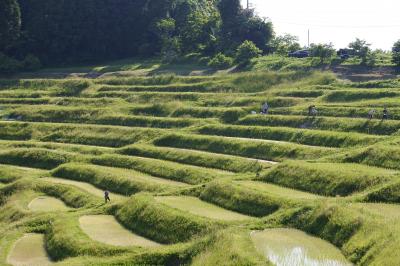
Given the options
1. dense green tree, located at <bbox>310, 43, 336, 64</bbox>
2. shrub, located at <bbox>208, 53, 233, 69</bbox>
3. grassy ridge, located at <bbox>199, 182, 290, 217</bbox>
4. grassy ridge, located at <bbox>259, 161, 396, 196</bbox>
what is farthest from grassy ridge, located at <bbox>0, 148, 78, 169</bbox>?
dense green tree, located at <bbox>310, 43, 336, 64</bbox>

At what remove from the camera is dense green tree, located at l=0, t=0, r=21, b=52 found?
5912 centimetres

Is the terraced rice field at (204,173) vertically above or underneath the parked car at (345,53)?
underneath

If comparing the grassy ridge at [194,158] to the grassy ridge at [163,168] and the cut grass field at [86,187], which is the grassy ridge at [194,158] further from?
the cut grass field at [86,187]

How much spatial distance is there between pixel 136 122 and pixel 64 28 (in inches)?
995

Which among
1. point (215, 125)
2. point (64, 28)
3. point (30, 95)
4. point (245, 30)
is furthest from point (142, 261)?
point (64, 28)

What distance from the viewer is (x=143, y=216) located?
21.4m

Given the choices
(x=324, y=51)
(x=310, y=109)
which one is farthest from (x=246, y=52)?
(x=310, y=109)

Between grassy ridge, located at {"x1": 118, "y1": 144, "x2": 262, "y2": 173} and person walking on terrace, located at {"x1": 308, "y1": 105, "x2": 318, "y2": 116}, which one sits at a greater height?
person walking on terrace, located at {"x1": 308, "y1": 105, "x2": 318, "y2": 116}

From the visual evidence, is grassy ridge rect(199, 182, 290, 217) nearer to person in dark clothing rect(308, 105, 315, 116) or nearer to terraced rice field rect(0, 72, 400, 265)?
terraced rice field rect(0, 72, 400, 265)

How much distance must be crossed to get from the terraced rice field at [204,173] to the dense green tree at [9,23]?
12767 mm

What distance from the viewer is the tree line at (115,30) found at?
57594 millimetres

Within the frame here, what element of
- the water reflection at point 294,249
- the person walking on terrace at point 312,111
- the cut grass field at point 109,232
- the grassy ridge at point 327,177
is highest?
the person walking on terrace at point 312,111

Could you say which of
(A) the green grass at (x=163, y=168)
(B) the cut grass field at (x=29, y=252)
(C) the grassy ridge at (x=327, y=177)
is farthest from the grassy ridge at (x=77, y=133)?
(B) the cut grass field at (x=29, y=252)

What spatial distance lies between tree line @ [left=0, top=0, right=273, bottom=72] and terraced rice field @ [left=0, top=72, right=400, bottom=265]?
11.0m
